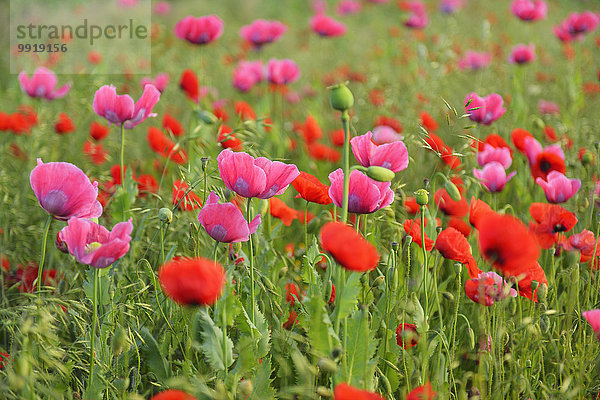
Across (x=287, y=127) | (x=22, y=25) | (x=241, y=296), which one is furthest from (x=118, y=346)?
(x=22, y=25)

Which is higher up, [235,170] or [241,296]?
[235,170]

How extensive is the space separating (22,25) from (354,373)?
15.9ft

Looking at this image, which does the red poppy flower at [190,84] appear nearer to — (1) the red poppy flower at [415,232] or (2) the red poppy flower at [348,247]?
(1) the red poppy flower at [415,232]

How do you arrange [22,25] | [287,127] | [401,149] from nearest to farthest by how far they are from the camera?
[401,149]
[287,127]
[22,25]

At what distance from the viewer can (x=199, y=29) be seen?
8.14ft

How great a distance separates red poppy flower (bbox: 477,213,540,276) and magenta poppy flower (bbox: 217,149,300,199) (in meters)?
0.37

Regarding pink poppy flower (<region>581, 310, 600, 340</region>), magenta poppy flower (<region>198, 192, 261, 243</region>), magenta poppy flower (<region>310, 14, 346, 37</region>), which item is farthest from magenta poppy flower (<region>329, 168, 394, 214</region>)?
magenta poppy flower (<region>310, 14, 346, 37</region>)

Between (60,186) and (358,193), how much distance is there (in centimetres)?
54

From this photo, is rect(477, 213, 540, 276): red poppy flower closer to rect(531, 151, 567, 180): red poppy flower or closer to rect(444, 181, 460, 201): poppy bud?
rect(444, 181, 460, 201): poppy bud

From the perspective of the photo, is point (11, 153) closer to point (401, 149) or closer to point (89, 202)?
point (89, 202)

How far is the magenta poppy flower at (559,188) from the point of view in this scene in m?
1.48

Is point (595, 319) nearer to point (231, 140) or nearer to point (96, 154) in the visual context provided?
point (231, 140)

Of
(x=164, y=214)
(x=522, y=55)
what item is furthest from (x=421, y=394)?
(x=522, y=55)

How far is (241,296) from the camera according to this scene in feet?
4.21
